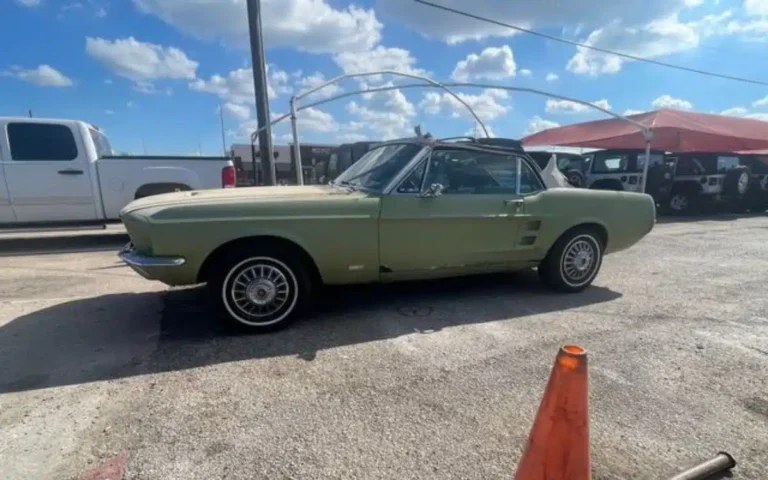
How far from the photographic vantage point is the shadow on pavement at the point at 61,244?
6.95 m

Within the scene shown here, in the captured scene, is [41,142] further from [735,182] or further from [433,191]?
[735,182]

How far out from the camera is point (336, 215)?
3488mm

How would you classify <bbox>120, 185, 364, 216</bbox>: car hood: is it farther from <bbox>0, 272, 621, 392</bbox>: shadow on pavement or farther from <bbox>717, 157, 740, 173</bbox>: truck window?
<bbox>717, 157, 740, 173</bbox>: truck window

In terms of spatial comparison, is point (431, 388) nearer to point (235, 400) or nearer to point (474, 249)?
point (235, 400)

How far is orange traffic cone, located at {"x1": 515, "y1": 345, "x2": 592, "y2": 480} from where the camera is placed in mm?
1677

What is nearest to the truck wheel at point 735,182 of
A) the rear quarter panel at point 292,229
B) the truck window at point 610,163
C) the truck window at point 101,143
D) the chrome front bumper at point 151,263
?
the truck window at point 610,163

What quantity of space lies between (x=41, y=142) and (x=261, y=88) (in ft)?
16.3

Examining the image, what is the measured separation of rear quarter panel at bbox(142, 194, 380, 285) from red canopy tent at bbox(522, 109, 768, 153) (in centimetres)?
1198

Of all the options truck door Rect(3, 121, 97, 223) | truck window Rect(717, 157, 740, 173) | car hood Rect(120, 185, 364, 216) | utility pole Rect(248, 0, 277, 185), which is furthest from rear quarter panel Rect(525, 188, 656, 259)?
truck window Rect(717, 157, 740, 173)

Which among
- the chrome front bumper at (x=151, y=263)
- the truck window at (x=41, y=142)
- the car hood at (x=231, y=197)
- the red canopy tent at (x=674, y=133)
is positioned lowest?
the chrome front bumper at (x=151, y=263)

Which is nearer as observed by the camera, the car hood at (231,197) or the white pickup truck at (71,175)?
the car hood at (231,197)

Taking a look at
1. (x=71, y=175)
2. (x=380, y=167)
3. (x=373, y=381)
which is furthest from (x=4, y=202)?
(x=373, y=381)

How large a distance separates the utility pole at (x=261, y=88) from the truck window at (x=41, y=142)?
442 cm

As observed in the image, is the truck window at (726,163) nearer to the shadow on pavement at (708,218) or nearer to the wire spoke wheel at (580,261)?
the shadow on pavement at (708,218)
